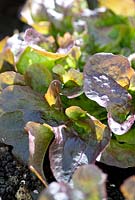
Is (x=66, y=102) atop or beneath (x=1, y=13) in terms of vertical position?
atop

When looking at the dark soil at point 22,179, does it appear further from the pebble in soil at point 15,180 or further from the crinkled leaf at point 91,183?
the crinkled leaf at point 91,183

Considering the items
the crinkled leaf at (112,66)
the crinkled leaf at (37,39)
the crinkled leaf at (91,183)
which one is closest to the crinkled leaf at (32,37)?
the crinkled leaf at (37,39)

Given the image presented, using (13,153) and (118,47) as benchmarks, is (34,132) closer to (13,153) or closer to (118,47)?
(13,153)

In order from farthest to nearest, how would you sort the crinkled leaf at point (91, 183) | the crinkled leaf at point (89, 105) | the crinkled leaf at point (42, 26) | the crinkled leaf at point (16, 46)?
the crinkled leaf at point (42, 26) < the crinkled leaf at point (16, 46) < the crinkled leaf at point (89, 105) < the crinkled leaf at point (91, 183)

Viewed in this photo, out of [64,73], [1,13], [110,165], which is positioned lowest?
[1,13]

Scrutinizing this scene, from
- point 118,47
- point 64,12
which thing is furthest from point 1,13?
point 118,47

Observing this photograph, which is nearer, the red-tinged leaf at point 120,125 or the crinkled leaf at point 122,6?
the red-tinged leaf at point 120,125

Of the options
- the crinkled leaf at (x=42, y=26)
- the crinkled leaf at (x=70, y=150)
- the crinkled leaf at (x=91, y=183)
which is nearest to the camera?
the crinkled leaf at (x=91, y=183)
